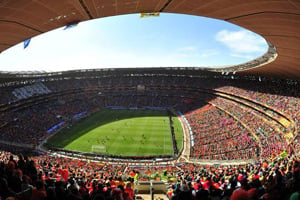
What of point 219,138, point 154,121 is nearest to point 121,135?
point 154,121

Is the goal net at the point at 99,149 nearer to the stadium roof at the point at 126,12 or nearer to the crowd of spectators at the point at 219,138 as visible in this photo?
the crowd of spectators at the point at 219,138

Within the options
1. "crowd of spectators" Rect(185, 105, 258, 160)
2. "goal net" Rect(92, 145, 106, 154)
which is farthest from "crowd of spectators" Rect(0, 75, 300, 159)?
"goal net" Rect(92, 145, 106, 154)

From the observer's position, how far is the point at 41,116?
1875 inches

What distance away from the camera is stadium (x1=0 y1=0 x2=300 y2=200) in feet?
24.3

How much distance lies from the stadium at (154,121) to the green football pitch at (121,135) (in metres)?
0.19

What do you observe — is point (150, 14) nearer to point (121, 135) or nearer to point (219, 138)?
point (219, 138)

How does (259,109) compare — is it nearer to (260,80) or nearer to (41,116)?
(260,80)

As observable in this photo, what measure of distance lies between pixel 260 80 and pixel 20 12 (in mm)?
51502

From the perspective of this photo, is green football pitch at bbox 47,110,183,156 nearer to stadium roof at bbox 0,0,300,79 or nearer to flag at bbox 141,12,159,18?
flag at bbox 141,12,159,18

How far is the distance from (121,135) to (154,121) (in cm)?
1095

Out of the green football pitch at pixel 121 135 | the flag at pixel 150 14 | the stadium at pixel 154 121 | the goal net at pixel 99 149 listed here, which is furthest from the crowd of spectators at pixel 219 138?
the flag at pixel 150 14

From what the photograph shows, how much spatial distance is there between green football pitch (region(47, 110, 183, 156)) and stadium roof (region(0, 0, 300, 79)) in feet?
82.1

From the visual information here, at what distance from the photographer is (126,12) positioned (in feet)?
32.7

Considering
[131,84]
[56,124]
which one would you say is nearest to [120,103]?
[131,84]
